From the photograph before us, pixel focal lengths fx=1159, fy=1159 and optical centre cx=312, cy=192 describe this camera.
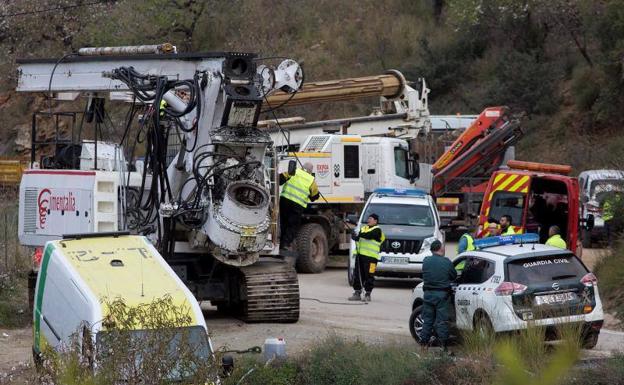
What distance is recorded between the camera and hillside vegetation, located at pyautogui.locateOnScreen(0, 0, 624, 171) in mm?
40438

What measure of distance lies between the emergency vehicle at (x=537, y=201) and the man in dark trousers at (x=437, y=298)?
6942mm

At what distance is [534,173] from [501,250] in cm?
785

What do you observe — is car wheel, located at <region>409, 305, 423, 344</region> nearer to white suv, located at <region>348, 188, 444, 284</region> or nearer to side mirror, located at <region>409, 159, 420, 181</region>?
Answer: white suv, located at <region>348, 188, 444, 284</region>

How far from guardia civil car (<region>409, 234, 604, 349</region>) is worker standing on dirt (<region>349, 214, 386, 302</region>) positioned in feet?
17.2

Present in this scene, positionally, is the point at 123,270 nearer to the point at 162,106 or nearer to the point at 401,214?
the point at 162,106

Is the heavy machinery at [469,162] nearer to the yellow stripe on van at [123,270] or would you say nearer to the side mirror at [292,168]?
the side mirror at [292,168]

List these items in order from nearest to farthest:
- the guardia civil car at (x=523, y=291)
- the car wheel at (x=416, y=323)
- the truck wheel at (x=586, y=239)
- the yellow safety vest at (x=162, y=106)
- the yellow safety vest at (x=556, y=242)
A: the guardia civil car at (x=523, y=291) < the car wheel at (x=416, y=323) < the yellow safety vest at (x=162, y=106) < the yellow safety vest at (x=556, y=242) < the truck wheel at (x=586, y=239)

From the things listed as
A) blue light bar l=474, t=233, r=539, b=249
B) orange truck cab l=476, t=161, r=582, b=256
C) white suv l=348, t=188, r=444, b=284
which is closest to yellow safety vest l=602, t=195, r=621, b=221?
orange truck cab l=476, t=161, r=582, b=256

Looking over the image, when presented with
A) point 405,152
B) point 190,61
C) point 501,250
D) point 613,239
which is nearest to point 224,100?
point 190,61

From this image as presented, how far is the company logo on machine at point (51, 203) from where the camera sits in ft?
56.1

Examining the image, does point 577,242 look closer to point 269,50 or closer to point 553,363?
point 553,363

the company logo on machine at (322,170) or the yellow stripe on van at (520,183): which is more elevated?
the company logo on machine at (322,170)

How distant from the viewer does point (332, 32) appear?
53.0m

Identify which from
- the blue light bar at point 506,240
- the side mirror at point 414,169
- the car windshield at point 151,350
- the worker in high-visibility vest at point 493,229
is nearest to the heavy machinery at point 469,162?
the side mirror at point 414,169
